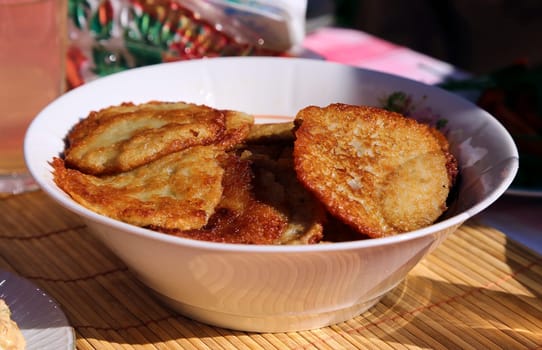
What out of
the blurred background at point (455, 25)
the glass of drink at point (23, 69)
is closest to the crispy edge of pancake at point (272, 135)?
the glass of drink at point (23, 69)

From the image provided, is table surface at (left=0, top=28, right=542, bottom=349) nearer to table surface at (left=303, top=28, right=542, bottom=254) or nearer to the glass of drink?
the glass of drink

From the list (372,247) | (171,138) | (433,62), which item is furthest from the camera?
(433,62)

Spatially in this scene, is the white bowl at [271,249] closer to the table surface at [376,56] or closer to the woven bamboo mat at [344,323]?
the woven bamboo mat at [344,323]

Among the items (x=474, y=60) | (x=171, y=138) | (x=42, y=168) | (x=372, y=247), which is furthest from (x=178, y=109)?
(x=474, y=60)

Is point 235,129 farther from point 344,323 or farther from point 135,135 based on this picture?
point 344,323

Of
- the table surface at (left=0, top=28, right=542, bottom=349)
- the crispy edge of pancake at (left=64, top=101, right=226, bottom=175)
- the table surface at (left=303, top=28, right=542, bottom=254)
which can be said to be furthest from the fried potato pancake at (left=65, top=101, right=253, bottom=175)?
the table surface at (left=303, top=28, right=542, bottom=254)

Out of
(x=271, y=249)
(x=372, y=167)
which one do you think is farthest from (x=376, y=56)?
(x=271, y=249)

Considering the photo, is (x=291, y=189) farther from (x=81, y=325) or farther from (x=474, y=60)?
(x=474, y=60)

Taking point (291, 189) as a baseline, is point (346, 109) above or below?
above
